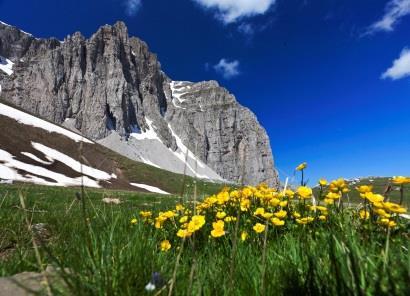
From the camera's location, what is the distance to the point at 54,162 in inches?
2837

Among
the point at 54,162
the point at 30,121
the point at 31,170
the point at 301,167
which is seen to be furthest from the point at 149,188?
the point at 301,167

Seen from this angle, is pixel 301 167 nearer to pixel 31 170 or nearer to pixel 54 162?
pixel 31 170

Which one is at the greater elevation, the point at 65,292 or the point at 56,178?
the point at 56,178

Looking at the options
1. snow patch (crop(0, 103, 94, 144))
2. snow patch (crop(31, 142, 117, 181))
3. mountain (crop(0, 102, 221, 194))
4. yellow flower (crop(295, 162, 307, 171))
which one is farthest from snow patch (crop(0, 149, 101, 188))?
yellow flower (crop(295, 162, 307, 171))

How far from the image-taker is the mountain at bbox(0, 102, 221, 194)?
61125mm

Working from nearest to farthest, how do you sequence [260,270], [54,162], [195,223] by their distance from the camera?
[260,270] → [195,223] → [54,162]

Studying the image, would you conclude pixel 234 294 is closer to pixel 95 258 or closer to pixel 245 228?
pixel 95 258

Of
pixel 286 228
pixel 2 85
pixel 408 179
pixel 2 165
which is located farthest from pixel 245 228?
pixel 2 85

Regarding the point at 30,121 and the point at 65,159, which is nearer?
the point at 65,159

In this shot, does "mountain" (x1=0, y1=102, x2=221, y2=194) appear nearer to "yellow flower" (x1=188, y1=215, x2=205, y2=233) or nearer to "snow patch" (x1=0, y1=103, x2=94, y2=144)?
"snow patch" (x1=0, y1=103, x2=94, y2=144)

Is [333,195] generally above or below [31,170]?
below

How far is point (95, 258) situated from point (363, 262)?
1.90 meters

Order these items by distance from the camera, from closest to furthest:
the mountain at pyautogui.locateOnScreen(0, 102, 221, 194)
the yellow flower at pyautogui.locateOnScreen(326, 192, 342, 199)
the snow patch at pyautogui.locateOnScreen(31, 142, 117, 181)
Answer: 1. the yellow flower at pyautogui.locateOnScreen(326, 192, 342, 199)
2. the mountain at pyautogui.locateOnScreen(0, 102, 221, 194)
3. the snow patch at pyautogui.locateOnScreen(31, 142, 117, 181)

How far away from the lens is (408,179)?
126 inches
